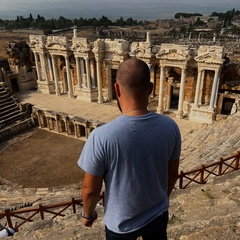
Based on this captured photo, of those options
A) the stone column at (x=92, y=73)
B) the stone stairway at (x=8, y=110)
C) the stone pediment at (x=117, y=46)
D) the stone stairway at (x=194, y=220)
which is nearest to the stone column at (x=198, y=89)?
the stone pediment at (x=117, y=46)

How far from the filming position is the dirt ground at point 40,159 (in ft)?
50.8

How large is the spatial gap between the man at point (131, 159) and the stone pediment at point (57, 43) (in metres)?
22.5

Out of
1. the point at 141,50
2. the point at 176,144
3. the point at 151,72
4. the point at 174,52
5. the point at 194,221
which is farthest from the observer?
the point at 151,72

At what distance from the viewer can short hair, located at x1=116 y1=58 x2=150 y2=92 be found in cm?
255

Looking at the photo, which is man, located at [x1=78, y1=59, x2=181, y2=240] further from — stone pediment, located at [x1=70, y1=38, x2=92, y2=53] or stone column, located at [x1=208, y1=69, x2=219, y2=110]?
stone pediment, located at [x1=70, y1=38, x2=92, y2=53]

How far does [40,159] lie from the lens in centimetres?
1762

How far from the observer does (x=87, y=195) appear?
2752 millimetres

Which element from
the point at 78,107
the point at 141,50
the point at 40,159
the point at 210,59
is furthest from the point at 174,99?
the point at 40,159

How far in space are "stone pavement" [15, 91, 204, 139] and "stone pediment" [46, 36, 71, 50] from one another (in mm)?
4851

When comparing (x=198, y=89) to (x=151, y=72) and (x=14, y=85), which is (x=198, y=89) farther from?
(x=14, y=85)

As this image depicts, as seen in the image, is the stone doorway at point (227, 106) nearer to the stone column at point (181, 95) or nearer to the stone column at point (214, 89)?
the stone column at point (214, 89)

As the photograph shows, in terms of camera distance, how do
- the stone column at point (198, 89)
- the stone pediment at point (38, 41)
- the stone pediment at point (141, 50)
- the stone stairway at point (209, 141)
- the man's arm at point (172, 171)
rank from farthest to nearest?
the stone pediment at point (38, 41) < the stone pediment at point (141, 50) < the stone column at point (198, 89) < the stone stairway at point (209, 141) < the man's arm at point (172, 171)

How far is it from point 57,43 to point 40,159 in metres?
11.9

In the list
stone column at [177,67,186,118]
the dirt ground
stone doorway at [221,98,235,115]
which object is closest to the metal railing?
the dirt ground
